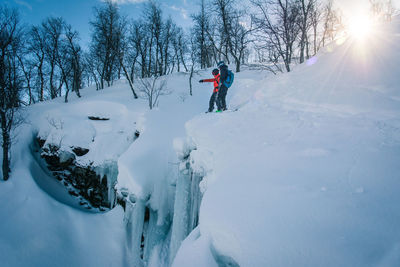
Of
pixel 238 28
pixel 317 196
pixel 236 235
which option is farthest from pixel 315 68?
pixel 238 28

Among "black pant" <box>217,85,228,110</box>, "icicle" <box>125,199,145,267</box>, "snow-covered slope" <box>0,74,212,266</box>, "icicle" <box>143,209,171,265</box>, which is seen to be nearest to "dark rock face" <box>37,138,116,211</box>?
"snow-covered slope" <box>0,74,212,266</box>

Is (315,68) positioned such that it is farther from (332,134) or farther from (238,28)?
(238,28)

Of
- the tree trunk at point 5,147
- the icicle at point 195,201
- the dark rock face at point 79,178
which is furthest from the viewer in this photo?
the dark rock face at point 79,178

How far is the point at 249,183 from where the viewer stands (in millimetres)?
1720

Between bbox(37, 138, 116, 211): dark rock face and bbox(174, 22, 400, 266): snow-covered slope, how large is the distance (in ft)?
20.5

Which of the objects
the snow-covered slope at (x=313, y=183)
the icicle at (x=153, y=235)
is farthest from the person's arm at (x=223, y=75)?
the icicle at (x=153, y=235)

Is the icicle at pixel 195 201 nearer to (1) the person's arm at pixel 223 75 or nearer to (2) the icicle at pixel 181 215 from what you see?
(2) the icicle at pixel 181 215

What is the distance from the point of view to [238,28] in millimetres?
13867

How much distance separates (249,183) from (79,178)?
8.46 meters

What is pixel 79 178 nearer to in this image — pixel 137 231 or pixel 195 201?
pixel 137 231

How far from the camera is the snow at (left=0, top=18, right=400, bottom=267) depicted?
1.11 meters

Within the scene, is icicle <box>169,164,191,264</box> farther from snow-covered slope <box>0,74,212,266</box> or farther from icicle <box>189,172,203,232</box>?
snow-covered slope <box>0,74,212,266</box>

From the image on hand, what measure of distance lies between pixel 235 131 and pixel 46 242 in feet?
22.3

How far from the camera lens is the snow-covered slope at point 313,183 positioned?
3.34ft
